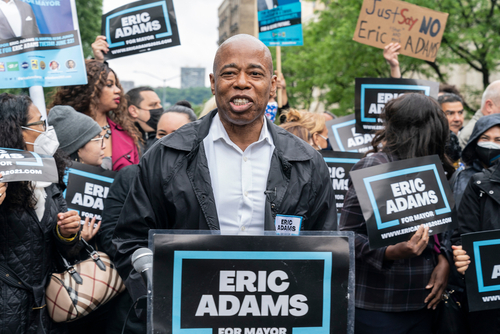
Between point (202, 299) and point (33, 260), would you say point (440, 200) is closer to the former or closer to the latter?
point (202, 299)

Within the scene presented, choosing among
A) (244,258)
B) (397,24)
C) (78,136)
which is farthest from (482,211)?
(78,136)

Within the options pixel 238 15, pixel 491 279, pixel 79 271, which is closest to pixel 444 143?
pixel 491 279

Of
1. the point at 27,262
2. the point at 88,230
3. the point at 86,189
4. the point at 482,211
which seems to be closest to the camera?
the point at 27,262

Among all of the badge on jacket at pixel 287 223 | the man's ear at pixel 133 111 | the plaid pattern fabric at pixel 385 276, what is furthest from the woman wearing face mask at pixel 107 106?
the badge on jacket at pixel 287 223

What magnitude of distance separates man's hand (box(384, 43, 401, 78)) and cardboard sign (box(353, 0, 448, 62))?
154mm

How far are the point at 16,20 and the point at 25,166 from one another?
207 centimetres

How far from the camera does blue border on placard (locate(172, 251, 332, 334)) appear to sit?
1.76 m

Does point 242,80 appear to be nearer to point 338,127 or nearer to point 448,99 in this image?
point 338,127

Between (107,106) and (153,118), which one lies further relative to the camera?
(153,118)

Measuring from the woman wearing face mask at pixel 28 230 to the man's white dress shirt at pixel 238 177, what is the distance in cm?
131

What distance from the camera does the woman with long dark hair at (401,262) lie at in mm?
2990

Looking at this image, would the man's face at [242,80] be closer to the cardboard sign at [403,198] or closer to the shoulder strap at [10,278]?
the cardboard sign at [403,198]

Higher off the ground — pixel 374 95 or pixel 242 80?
pixel 242 80

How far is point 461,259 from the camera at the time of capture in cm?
300
